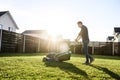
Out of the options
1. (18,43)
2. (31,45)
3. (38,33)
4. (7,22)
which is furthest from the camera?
(38,33)

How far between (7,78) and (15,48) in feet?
51.6

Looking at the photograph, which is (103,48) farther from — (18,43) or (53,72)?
(53,72)

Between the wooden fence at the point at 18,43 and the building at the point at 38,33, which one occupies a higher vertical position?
the building at the point at 38,33

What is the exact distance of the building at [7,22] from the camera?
1501 inches

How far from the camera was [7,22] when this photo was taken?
1580 inches

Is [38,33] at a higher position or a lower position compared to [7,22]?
higher

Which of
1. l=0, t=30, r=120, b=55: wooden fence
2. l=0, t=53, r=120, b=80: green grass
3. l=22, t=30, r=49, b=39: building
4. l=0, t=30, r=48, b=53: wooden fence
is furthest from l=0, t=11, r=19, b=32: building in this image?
l=22, t=30, r=49, b=39: building

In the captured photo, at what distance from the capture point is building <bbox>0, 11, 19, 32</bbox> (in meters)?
38.1

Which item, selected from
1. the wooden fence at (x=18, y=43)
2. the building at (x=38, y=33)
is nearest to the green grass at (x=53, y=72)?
the wooden fence at (x=18, y=43)

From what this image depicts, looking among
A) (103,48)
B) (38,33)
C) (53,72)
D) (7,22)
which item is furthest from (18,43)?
(38,33)

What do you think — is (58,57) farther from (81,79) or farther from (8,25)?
(8,25)

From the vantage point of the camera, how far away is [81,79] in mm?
5344

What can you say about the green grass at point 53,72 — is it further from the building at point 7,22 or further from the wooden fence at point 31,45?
the building at point 7,22

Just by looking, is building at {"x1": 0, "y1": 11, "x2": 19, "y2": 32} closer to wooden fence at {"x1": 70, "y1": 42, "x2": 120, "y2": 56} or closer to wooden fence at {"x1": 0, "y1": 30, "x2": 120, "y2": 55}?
wooden fence at {"x1": 0, "y1": 30, "x2": 120, "y2": 55}
